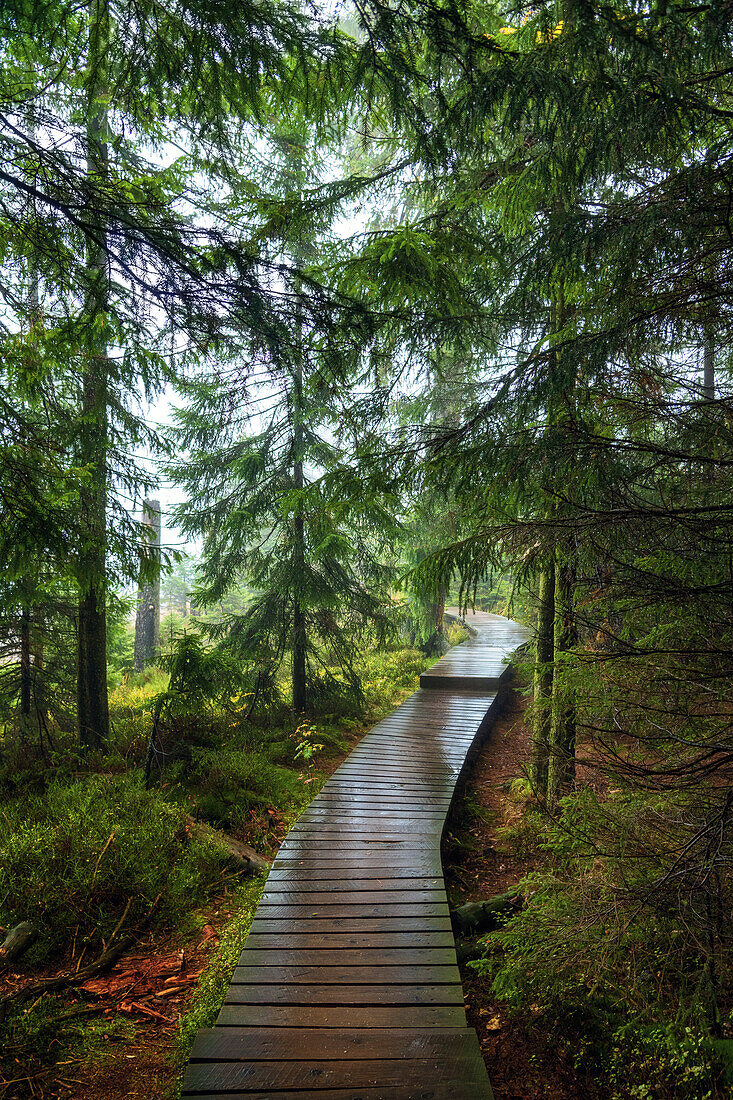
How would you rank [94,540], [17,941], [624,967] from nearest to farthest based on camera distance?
[624,967]
[17,941]
[94,540]

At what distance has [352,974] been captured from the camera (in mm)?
3596

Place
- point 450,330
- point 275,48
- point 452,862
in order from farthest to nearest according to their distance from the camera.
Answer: point 452,862, point 450,330, point 275,48

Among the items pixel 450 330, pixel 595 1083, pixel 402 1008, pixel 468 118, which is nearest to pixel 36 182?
pixel 468 118

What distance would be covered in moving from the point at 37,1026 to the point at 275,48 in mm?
6174

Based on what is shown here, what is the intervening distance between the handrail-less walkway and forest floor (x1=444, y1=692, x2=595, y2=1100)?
0.45m

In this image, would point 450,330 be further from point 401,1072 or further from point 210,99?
point 401,1072

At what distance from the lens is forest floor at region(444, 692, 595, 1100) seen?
3.29 metres

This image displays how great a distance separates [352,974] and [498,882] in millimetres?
2728

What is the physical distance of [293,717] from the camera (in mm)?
10031

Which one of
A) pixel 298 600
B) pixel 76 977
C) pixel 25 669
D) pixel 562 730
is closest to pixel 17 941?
pixel 76 977

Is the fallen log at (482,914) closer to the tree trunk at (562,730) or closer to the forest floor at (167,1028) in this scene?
the forest floor at (167,1028)

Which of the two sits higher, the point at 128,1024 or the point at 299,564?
the point at 299,564

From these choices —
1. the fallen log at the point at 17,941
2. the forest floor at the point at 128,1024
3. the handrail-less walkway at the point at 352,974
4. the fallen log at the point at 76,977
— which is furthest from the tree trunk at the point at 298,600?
the fallen log at the point at 17,941

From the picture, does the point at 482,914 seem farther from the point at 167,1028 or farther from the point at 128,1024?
the point at 128,1024
